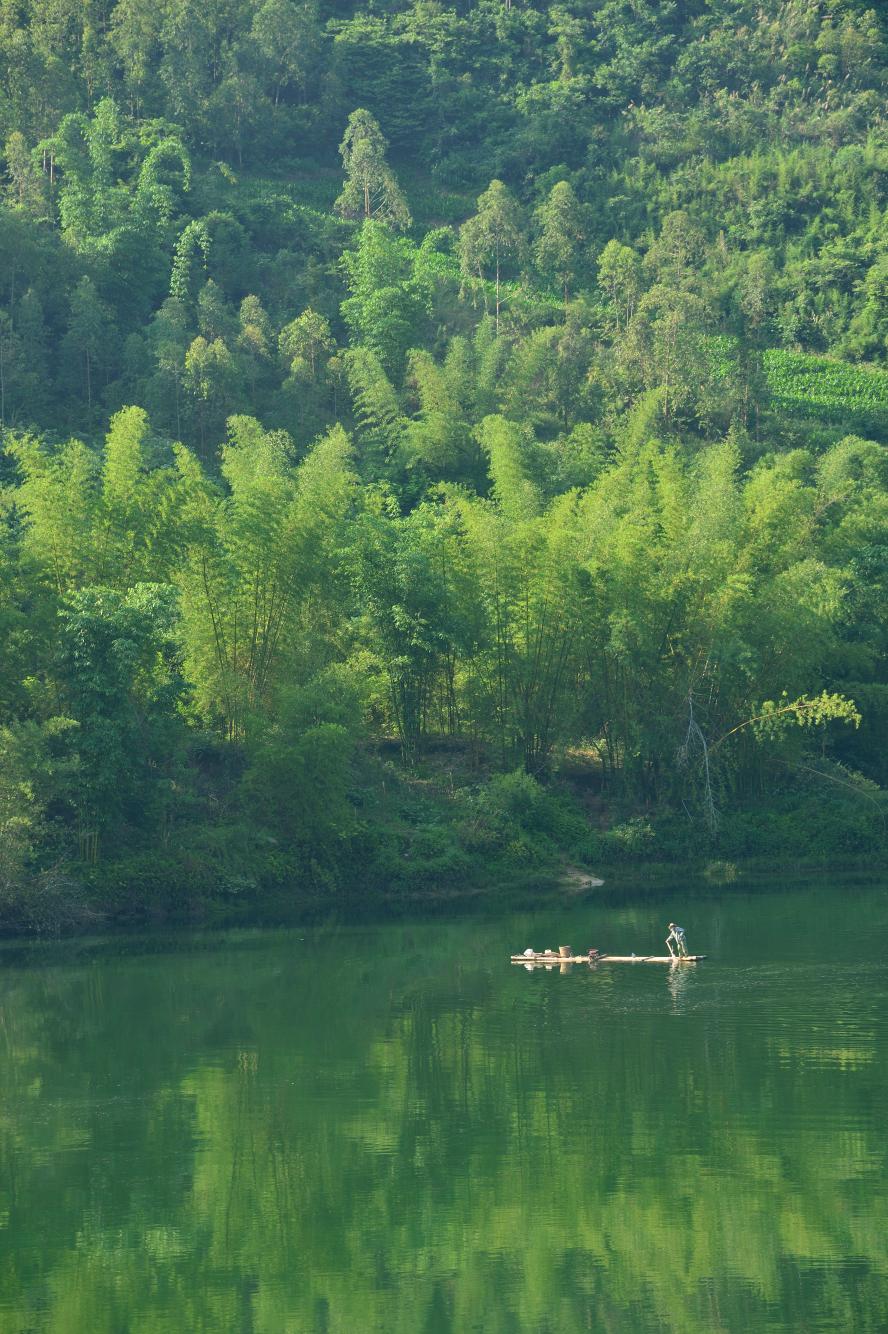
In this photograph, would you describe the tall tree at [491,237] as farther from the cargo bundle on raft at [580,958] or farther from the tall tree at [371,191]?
the cargo bundle on raft at [580,958]

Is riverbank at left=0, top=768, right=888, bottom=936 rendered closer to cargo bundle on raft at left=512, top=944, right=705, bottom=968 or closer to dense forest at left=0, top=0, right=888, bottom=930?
dense forest at left=0, top=0, right=888, bottom=930

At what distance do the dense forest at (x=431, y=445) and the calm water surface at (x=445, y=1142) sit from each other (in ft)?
18.8

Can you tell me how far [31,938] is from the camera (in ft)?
98.4

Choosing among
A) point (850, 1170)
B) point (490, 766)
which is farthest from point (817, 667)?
point (850, 1170)

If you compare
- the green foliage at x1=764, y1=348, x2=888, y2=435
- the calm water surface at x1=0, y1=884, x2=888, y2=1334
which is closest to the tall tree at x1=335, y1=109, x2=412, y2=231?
the green foliage at x1=764, y1=348, x2=888, y2=435

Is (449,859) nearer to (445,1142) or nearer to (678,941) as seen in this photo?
(678,941)

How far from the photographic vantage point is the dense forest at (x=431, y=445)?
33.4 meters

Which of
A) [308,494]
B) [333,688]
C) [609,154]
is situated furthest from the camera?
[609,154]

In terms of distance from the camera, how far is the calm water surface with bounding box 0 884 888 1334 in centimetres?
1412

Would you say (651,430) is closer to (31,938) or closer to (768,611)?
(768,611)

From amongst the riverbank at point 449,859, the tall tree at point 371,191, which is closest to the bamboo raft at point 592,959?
the riverbank at point 449,859

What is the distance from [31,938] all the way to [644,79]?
56.5 m

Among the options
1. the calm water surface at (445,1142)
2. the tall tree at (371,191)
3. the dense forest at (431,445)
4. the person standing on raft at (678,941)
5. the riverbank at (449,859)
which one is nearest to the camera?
the calm water surface at (445,1142)

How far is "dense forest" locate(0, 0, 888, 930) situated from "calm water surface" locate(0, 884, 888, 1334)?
5715mm
